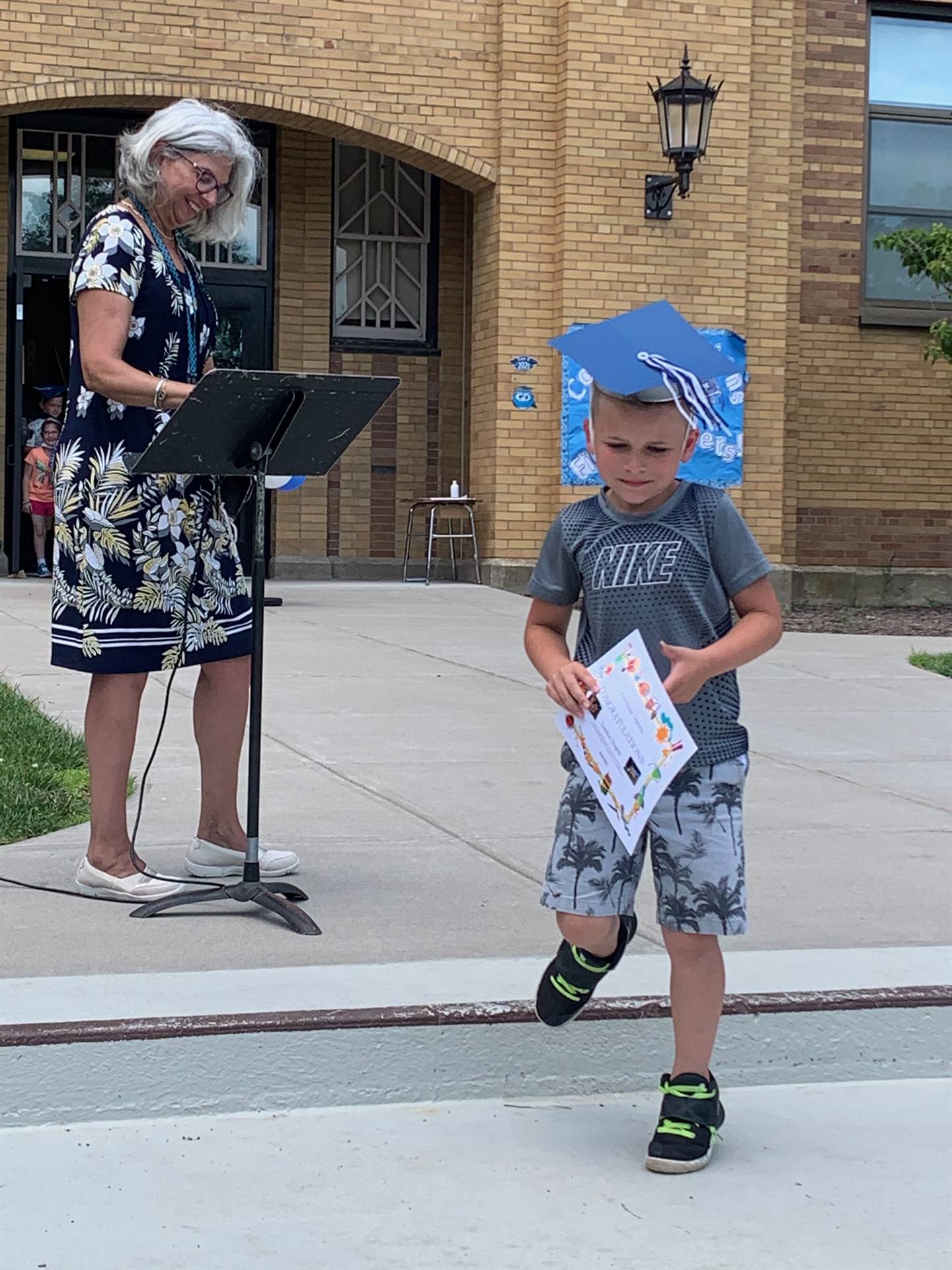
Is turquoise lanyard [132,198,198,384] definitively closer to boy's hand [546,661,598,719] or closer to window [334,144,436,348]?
boy's hand [546,661,598,719]

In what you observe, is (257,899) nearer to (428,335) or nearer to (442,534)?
(442,534)

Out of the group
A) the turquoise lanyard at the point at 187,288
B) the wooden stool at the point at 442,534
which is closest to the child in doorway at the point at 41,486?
the wooden stool at the point at 442,534

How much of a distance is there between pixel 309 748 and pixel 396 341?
873 cm

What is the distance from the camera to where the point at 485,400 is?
47.5ft

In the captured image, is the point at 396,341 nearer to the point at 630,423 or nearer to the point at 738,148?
the point at 738,148

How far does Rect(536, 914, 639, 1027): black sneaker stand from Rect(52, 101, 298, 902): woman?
5.11 feet

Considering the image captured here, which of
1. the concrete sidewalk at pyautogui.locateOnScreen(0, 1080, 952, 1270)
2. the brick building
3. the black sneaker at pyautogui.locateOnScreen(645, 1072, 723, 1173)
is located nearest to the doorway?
the brick building

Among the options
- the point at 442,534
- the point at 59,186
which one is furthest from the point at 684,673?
the point at 59,186

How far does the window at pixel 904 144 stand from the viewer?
15.5 meters

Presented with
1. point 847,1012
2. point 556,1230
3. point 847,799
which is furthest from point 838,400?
point 556,1230

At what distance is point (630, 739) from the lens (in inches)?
130

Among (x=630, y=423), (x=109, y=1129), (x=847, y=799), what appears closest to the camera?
(x=630, y=423)

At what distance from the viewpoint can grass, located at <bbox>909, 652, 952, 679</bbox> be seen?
34.6 ft

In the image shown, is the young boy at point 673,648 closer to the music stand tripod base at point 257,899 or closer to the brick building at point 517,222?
the music stand tripod base at point 257,899
